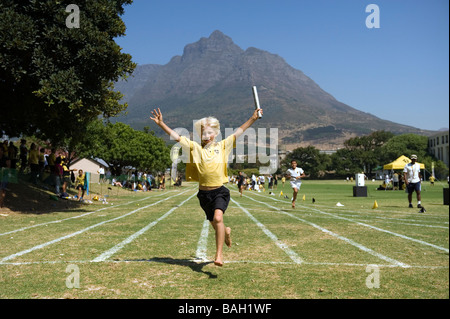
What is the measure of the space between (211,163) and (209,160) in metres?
0.05

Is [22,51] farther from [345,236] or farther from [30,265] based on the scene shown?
[345,236]

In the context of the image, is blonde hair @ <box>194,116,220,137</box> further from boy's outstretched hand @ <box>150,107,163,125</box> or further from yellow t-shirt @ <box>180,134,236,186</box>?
boy's outstretched hand @ <box>150,107,163,125</box>

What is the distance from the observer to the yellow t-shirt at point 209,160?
5.83m

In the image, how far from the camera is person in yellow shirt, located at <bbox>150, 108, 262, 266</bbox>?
229 inches

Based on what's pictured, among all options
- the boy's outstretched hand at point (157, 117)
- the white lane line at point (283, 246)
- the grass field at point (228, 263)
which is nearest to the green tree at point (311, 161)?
the white lane line at point (283, 246)

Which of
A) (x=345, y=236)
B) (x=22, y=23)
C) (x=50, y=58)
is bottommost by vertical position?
(x=345, y=236)
